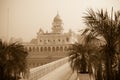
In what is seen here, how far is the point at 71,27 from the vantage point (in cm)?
2031

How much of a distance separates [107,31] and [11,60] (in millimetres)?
1256

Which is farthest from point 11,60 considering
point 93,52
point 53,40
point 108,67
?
point 53,40

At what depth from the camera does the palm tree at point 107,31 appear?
3.01m

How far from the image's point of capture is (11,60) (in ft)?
9.27

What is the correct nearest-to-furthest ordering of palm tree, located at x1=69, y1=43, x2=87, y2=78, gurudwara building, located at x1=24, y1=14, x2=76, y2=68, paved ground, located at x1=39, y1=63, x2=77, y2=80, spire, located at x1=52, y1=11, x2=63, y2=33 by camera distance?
palm tree, located at x1=69, y1=43, x2=87, y2=78 < paved ground, located at x1=39, y1=63, x2=77, y2=80 < spire, located at x1=52, y1=11, x2=63, y2=33 < gurudwara building, located at x1=24, y1=14, x2=76, y2=68

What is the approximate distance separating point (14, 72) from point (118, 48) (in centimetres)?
139

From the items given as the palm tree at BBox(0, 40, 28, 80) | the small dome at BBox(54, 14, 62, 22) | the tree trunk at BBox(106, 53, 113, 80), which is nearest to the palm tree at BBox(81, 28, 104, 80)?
the tree trunk at BBox(106, 53, 113, 80)

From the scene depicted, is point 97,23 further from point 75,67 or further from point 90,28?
point 75,67

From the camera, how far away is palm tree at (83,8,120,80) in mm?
3009

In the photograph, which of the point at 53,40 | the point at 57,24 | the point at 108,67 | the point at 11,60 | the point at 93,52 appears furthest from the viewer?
the point at 53,40

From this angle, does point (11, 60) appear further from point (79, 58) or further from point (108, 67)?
point (79, 58)

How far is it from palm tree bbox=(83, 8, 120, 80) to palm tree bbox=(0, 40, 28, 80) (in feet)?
3.10

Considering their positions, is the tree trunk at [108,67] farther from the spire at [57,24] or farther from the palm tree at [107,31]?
the spire at [57,24]

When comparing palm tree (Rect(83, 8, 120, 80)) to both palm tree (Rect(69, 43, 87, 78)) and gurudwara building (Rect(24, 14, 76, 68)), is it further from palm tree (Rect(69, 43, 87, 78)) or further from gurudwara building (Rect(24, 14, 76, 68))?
gurudwara building (Rect(24, 14, 76, 68))
